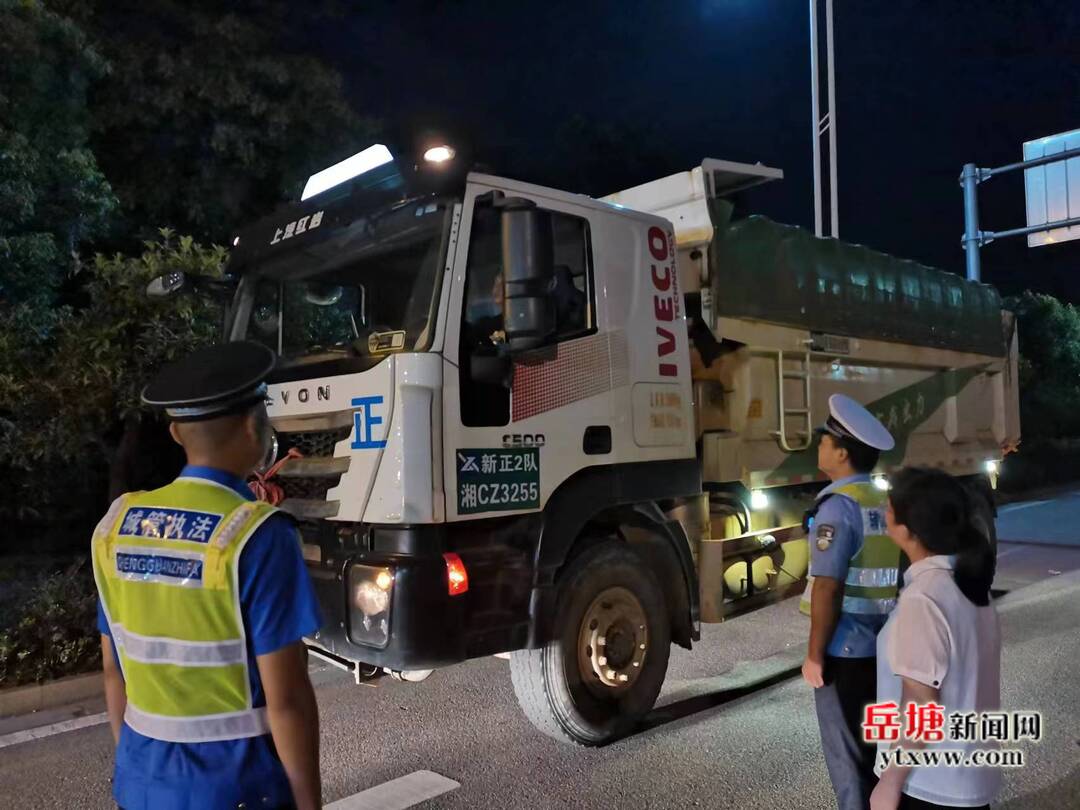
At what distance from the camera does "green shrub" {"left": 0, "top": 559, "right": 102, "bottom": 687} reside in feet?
16.5

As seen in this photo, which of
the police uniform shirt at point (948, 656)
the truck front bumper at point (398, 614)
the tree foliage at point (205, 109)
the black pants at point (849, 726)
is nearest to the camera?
the police uniform shirt at point (948, 656)

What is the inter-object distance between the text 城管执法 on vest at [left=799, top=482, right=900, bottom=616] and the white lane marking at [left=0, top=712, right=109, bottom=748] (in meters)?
4.06

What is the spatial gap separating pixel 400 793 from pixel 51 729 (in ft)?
7.49

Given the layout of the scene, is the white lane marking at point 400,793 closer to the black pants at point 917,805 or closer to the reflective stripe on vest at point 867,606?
the reflective stripe on vest at point 867,606

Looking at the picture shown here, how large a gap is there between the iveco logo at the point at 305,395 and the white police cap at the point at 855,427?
2.15 m

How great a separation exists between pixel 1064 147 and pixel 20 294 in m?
16.4

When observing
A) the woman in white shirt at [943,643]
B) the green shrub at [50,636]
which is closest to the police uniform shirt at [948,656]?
the woman in white shirt at [943,643]

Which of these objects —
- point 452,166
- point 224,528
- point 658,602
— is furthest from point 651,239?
point 224,528

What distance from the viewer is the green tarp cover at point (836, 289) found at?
16.9 ft

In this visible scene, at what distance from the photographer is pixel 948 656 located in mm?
1942

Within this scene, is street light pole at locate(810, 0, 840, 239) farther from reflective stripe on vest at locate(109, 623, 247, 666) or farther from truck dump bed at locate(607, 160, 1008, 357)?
reflective stripe on vest at locate(109, 623, 247, 666)

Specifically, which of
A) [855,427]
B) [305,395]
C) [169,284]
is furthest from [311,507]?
[855,427]

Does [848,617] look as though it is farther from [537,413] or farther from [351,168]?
[351,168]

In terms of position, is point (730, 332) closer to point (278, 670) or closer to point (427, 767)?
point (427, 767)
